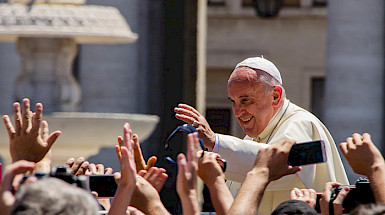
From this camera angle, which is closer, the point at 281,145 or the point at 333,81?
the point at 281,145

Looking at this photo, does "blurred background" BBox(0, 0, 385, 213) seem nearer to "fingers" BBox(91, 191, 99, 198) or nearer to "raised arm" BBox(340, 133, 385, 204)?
"fingers" BBox(91, 191, 99, 198)

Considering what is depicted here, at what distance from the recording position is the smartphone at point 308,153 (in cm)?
398

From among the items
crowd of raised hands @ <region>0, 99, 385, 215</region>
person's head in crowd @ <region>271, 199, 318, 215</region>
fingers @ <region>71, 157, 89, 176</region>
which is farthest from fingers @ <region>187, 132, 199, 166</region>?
fingers @ <region>71, 157, 89, 176</region>

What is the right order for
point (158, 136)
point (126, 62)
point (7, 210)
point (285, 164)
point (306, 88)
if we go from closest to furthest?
point (7, 210) < point (285, 164) < point (158, 136) < point (126, 62) < point (306, 88)

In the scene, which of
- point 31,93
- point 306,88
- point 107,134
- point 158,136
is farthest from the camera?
point 306,88

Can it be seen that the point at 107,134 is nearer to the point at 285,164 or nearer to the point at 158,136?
the point at 158,136

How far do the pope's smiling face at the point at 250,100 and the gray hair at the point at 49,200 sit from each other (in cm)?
203

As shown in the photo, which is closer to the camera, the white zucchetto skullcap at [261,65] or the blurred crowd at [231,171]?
the blurred crowd at [231,171]

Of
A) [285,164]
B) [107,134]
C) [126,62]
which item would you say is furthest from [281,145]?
[126,62]

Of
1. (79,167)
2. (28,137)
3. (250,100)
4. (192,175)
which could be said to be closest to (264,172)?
(192,175)

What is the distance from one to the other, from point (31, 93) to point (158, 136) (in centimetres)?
407

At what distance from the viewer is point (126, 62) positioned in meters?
15.8

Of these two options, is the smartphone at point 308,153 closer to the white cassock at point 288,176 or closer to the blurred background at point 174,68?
the white cassock at point 288,176

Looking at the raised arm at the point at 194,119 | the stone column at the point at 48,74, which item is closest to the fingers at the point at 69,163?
the raised arm at the point at 194,119
